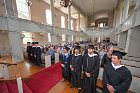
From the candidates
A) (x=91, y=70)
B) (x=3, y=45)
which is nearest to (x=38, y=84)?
(x=91, y=70)

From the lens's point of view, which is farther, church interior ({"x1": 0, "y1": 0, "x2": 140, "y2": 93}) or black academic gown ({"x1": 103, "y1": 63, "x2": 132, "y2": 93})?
church interior ({"x1": 0, "y1": 0, "x2": 140, "y2": 93})

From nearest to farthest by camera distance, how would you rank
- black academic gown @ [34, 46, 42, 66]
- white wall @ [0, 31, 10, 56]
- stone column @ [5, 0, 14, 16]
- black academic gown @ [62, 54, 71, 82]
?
black academic gown @ [62, 54, 71, 82]
black academic gown @ [34, 46, 42, 66]
stone column @ [5, 0, 14, 16]
white wall @ [0, 31, 10, 56]

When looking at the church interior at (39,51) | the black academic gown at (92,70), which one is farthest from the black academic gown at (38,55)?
the black academic gown at (92,70)

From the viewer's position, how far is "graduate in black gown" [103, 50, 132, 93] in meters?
2.04

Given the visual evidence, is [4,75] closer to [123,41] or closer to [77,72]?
[77,72]

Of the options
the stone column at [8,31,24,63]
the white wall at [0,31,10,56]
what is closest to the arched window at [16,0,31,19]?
the white wall at [0,31,10,56]

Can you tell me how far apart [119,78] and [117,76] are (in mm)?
60

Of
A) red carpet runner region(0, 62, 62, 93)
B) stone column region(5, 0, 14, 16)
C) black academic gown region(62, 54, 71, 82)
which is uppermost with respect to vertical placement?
stone column region(5, 0, 14, 16)

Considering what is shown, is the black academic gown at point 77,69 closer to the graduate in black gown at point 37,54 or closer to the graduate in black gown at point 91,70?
the graduate in black gown at point 91,70

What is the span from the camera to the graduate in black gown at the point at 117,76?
80.4 inches

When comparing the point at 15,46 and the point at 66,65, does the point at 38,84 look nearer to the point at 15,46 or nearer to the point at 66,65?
the point at 66,65

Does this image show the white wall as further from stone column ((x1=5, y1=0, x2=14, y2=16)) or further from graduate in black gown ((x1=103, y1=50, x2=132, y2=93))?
graduate in black gown ((x1=103, y1=50, x2=132, y2=93))

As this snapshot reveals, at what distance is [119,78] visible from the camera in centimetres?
211

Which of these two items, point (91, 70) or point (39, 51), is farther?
point (39, 51)
